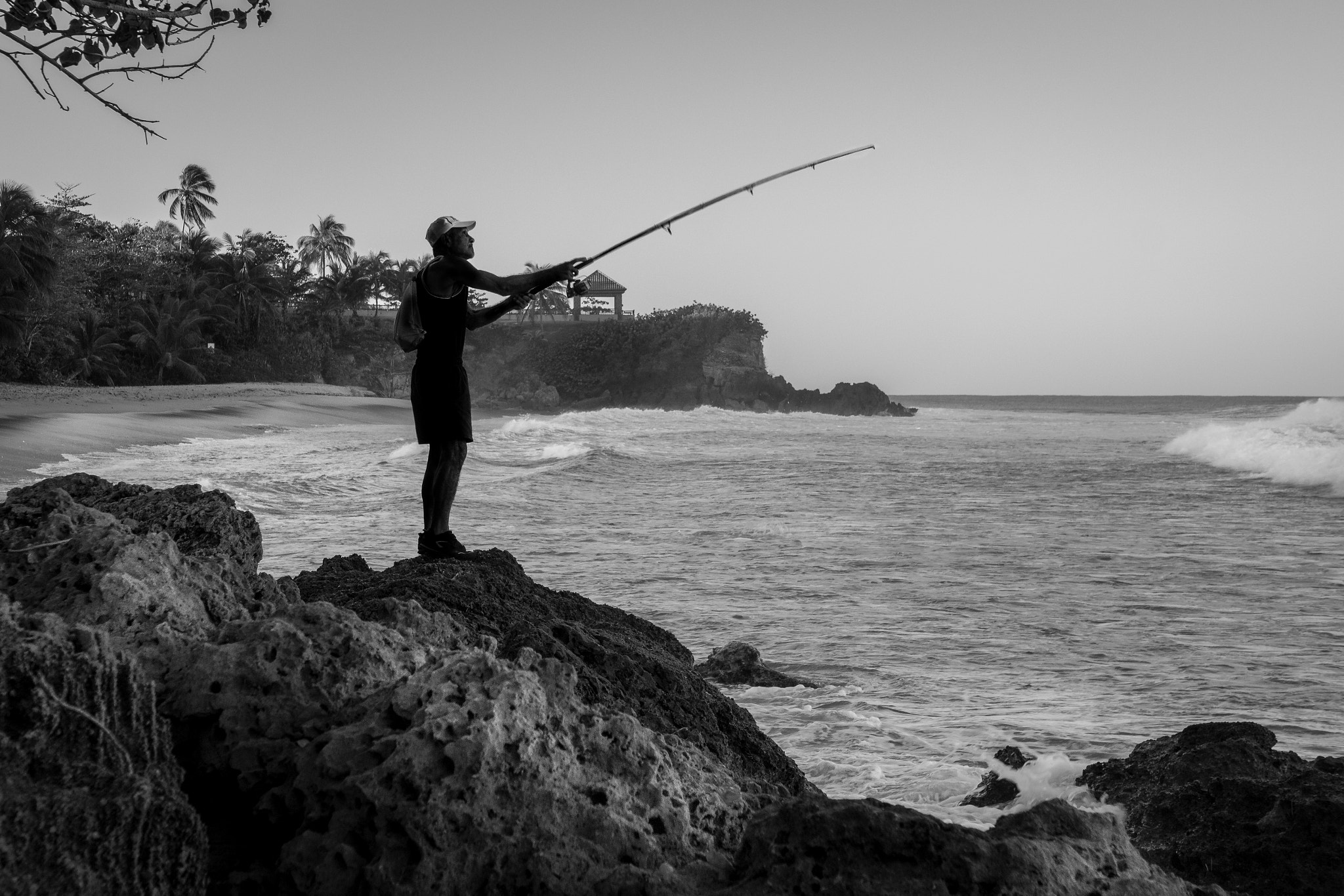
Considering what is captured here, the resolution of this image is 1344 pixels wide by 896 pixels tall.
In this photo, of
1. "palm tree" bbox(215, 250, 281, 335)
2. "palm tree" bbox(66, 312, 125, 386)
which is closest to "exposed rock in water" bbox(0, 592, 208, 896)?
"palm tree" bbox(66, 312, 125, 386)

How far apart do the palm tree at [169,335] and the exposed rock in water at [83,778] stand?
131ft

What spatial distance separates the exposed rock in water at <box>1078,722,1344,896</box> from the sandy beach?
11.8 meters

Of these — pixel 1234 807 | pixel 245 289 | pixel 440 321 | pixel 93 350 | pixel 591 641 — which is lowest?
pixel 1234 807

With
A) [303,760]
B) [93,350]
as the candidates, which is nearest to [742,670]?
[303,760]

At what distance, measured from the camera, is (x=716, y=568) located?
7754 millimetres

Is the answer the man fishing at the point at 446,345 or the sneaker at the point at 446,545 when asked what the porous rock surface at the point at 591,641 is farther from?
the man fishing at the point at 446,345

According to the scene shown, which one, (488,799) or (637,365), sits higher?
(637,365)

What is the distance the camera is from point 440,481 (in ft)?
15.8

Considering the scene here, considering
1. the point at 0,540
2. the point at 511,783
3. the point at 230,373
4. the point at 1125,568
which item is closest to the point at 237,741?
the point at 511,783

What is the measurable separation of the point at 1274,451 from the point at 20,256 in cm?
2875

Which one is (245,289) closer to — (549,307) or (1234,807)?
(549,307)

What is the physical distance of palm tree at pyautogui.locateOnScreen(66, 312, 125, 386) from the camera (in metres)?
35.1

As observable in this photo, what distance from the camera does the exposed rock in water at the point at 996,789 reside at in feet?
11.3

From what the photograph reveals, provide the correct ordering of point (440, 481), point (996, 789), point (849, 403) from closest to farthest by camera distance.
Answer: point (996, 789) → point (440, 481) → point (849, 403)
